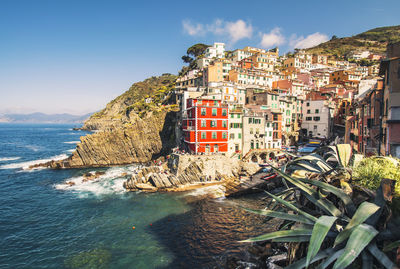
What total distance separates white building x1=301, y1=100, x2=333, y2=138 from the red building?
32.3 meters

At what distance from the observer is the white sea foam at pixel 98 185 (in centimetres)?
4174

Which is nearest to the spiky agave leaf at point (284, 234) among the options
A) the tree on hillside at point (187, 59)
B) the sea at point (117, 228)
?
the sea at point (117, 228)

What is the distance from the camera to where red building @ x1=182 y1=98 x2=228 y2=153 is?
48281mm

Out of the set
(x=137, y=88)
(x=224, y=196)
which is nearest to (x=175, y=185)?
(x=224, y=196)

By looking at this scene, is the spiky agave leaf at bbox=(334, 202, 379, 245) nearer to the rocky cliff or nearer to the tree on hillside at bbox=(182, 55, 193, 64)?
the rocky cliff

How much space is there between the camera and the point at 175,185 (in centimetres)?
4269

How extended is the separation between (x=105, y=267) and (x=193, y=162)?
26.6 metres

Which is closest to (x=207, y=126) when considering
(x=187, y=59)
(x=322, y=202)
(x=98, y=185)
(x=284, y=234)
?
(x=98, y=185)

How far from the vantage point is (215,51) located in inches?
4515

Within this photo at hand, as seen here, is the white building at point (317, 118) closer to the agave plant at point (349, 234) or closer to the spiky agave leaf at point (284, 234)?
the agave plant at point (349, 234)

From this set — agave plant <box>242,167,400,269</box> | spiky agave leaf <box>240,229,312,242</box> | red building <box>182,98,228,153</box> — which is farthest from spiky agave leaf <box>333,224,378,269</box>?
red building <box>182,98,228,153</box>

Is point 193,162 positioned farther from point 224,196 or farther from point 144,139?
point 144,139

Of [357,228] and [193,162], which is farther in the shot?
[193,162]

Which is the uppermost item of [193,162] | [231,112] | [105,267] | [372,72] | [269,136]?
[372,72]
